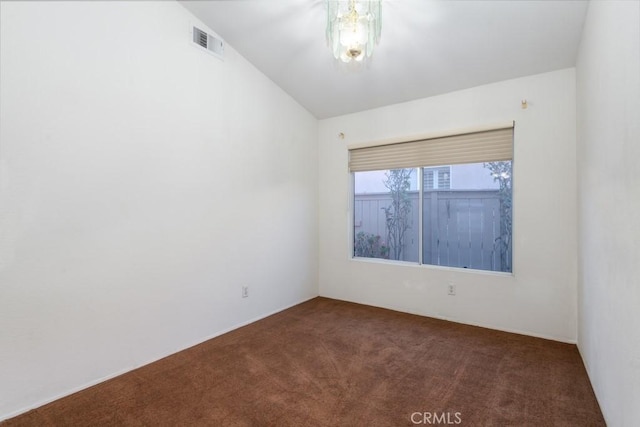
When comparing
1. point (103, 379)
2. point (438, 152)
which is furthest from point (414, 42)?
point (103, 379)

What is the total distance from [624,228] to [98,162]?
3.07m

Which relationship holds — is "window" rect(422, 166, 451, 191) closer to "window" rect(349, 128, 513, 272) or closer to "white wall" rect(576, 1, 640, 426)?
"window" rect(349, 128, 513, 272)

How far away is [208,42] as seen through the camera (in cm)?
286

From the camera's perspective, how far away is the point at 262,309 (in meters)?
3.46

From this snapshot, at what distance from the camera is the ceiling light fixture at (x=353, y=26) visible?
2043 millimetres

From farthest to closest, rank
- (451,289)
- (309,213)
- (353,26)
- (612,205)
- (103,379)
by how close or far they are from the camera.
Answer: (309,213) < (451,289) < (103,379) < (353,26) < (612,205)

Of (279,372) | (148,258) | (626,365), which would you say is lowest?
(279,372)

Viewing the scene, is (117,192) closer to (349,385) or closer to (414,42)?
(349,385)

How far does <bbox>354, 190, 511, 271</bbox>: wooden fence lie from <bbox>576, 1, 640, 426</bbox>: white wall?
2.96 feet

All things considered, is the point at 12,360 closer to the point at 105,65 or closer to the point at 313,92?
the point at 105,65

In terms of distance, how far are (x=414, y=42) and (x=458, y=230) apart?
1.97m

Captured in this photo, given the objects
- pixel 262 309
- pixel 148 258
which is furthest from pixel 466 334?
pixel 148 258

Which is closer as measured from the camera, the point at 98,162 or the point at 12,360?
the point at 12,360

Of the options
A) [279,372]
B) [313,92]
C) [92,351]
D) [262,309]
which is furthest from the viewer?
[313,92]
